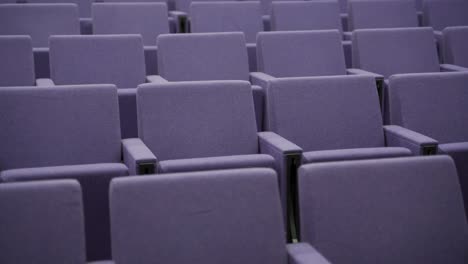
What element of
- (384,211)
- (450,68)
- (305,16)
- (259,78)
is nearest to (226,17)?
(305,16)

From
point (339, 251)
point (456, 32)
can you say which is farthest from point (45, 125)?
point (456, 32)

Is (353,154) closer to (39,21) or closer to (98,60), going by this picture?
(98,60)

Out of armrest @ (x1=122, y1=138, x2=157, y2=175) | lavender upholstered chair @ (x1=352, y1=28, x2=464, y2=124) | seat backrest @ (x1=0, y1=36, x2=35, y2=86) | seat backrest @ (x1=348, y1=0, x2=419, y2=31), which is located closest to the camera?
armrest @ (x1=122, y1=138, x2=157, y2=175)

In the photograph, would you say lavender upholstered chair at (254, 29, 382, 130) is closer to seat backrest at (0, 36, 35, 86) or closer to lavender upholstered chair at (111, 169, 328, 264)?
seat backrest at (0, 36, 35, 86)

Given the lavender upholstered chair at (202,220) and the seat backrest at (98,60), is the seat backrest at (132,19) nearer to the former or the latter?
the seat backrest at (98,60)

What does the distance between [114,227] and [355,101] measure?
1.57 ft

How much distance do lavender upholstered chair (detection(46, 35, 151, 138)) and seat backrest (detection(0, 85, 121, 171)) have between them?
0.21m

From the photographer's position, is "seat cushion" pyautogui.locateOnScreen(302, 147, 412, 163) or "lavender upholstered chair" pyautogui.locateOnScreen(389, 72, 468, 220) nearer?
"seat cushion" pyautogui.locateOnScreen(302, 147, 412, 163)

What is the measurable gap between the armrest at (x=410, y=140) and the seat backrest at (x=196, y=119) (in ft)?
0.57

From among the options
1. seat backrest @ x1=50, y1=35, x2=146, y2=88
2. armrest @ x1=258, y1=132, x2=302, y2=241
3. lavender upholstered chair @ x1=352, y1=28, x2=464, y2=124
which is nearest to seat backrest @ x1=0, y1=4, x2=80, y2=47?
seat backrest @ x1=50, y1=35, x2=146, y2=88

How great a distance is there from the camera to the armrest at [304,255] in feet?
1.60

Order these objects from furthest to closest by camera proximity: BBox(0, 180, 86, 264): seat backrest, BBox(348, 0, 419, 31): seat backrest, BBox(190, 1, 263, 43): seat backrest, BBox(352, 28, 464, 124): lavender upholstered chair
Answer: BBox(348, 0, 419, 31): seat backrest, BBox(190, 1, 263, 43): seat backrest, BBox(352, 28, 464, 124): lavender upholstered chair, BBox(0, 180, 86, 264): seat backrest

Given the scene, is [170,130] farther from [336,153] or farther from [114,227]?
[114,227]

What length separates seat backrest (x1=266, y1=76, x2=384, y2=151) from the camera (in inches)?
34.1
